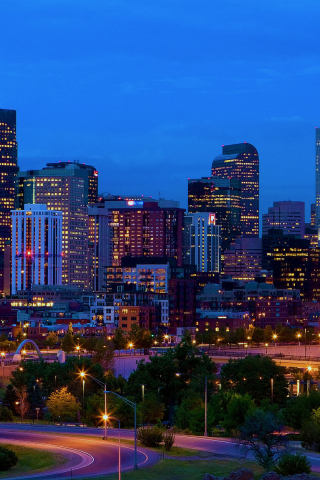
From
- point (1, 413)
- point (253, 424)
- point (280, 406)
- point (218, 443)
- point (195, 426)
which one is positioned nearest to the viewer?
point (253, 424)

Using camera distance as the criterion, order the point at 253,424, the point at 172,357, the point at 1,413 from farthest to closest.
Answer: the point at 172,357, the point at 1,413, the point at 253,424

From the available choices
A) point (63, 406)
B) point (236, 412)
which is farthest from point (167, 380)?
point (236, 412)

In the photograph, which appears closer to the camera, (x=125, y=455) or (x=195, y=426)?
(x=125, y=455)

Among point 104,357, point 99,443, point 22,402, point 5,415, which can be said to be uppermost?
point 104,357

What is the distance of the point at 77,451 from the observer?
283ft

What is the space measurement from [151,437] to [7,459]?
1525cm

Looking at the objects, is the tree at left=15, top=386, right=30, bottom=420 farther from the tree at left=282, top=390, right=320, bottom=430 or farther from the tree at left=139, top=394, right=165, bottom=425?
the tree at left=282, top=390, right=320, bottom=430

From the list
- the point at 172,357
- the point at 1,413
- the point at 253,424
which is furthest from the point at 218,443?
the point at 172,357

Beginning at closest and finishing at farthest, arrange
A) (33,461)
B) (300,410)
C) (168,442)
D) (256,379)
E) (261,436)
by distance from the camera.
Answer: (33,461), (261,436), (168,442), (300,410), (256,379)

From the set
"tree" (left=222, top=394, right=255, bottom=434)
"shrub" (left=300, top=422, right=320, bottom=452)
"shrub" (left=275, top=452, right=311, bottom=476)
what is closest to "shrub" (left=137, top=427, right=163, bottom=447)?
"shrub" (left=300, top=422, right=320, bottom=452)

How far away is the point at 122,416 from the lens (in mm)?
113562

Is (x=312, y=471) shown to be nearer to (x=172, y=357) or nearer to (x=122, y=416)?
(x=122, y=416)

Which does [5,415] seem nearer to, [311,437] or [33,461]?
[33,461]

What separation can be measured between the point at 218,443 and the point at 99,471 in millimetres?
18182
